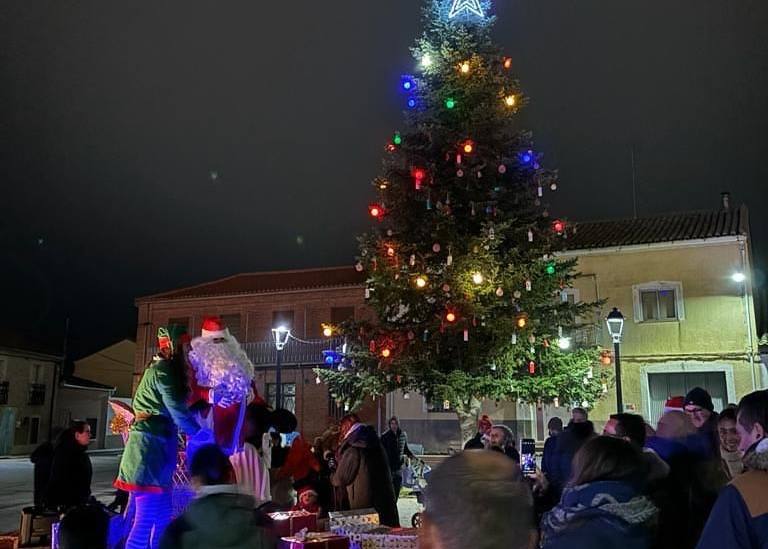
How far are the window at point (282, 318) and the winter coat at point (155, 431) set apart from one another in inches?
1219

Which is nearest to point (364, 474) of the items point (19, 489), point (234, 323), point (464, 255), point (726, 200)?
point (464, 255)

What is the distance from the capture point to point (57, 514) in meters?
7.79

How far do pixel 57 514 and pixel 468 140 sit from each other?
35.9ft

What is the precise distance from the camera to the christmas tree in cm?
1452

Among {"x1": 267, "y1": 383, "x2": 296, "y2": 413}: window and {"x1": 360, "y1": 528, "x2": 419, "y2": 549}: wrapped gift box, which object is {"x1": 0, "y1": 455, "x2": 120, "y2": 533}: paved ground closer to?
{"x1": 360, "y1": 528, "x2": 419, "y2": 549}: wrapped gift box

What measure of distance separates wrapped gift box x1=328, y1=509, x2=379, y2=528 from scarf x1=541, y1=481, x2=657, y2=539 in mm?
3496

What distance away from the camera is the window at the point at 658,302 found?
23016 mm

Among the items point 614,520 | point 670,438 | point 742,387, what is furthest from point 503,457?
point 742,387

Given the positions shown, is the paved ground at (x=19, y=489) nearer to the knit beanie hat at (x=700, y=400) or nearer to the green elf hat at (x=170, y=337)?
the green elf hat at (x=170, y=337)

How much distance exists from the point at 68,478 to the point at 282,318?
2794 centimetres

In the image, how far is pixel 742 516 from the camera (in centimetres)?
244

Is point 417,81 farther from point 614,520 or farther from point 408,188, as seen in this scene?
point 614,520

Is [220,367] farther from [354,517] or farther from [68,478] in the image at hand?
[68,478]

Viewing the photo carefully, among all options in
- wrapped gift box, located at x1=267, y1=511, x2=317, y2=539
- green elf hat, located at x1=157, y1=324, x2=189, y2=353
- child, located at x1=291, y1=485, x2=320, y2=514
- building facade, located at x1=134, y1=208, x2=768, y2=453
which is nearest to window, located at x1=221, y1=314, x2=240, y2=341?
building facade, located at x1=134, y1=208, x2=768, y2=453
